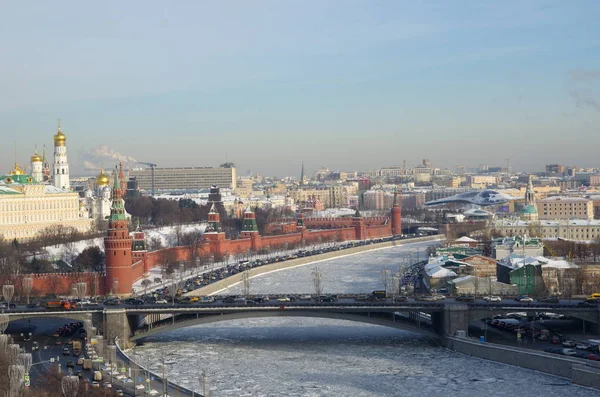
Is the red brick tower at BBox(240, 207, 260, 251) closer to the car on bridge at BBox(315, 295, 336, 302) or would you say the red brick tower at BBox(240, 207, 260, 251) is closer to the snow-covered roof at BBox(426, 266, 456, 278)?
the snow-covered roof at BBox(426, 266, 456, 278)

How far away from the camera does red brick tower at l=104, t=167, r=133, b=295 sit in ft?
128

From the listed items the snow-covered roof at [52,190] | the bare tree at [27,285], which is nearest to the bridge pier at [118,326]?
the bare tree at [27,285]

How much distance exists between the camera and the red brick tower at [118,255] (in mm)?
39000

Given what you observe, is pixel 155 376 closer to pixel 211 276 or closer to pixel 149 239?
pixel 211 276

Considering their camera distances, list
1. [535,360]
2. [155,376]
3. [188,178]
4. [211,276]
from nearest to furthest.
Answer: [155,376] → [535,360] → [211,276] → [188,178]

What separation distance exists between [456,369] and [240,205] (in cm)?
6100

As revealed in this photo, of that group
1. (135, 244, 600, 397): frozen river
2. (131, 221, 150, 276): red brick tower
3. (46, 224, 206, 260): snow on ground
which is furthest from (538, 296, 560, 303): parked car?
(46, 224, 206, 260): snow on ground

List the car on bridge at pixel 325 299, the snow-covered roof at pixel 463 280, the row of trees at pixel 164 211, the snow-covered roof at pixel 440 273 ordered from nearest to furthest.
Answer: the car on bridge at pixel 325 299 < the snow-covered roof at pixel 463 280 < the snow-covered roof at pixel 440 273 < the row of trees at pixel 164 211

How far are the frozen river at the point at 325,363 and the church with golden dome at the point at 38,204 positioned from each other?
81.8ft

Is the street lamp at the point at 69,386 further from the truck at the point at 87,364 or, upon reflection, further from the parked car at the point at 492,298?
the parked car at the point at 492,298

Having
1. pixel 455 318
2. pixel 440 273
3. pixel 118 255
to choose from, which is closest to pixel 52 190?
pixel 118 255

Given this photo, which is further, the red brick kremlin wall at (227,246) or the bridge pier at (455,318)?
the red brick kremlin wall at (227,246)

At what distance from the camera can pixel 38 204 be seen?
60.3 meters

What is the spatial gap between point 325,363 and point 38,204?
35.9 metres
